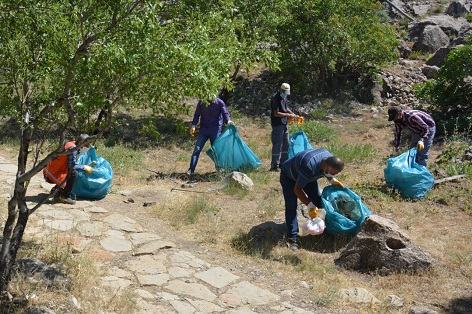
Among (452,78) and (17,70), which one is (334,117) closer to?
(452,78)

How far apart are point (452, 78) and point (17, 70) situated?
937 centimetres

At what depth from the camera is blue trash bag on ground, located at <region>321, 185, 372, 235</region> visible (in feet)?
22.2

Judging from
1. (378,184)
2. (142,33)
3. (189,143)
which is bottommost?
(189,143)

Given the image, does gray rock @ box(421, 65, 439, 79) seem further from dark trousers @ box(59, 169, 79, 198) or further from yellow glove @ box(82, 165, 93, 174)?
dark trousers @ box(59, 169, 79, 198)

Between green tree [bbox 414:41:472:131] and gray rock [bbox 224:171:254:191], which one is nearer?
gray rock [bbox 224:171:254:191]

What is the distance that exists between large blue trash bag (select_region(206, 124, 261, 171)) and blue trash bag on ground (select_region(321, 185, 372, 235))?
9.42ft

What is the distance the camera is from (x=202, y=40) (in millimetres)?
4941

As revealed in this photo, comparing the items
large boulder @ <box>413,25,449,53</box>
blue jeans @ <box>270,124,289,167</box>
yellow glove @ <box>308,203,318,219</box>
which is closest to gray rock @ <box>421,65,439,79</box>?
large boulder @ <box>413,25,449,53</box>

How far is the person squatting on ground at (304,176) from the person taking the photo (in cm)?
625

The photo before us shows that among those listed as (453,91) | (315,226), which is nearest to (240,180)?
(315,226)

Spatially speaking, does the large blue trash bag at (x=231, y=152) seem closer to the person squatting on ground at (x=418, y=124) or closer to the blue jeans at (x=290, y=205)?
the person squatting on ground at (x=418, y=124)

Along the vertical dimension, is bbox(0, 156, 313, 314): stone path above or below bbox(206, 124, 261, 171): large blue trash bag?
below

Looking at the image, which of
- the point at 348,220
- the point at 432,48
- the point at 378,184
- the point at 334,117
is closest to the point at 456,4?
the point at 432,48

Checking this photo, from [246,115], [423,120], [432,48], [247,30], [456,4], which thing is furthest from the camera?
[456,4]
